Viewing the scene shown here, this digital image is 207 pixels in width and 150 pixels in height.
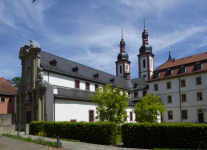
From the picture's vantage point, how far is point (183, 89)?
35312mm

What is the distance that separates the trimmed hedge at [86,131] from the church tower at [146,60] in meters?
40.3

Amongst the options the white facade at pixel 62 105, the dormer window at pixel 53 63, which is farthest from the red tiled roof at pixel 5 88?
the white facade at pixel 62 105

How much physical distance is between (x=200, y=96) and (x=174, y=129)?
76.0 ft

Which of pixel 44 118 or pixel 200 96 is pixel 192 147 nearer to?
pixel 44 118

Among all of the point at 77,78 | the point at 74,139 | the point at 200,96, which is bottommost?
the point at 74,139

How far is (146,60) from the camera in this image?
189ft

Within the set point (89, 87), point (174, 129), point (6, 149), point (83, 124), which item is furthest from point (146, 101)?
point (6, 149)

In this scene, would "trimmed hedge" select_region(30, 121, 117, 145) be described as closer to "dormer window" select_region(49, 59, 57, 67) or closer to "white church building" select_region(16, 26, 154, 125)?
"white church building" select_region(16, 26, 154, 125)

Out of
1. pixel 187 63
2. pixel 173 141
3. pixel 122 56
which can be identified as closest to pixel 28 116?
pixel 173 141

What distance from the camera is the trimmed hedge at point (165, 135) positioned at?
12.4 metres

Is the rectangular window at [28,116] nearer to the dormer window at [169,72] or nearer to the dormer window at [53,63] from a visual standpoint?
the dormer window at [53,63]

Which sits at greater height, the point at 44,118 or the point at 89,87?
the point at 89,87

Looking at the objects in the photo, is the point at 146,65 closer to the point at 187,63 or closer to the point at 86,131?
the point at 187,63

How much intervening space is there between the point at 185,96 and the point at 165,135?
2399 centimetres
